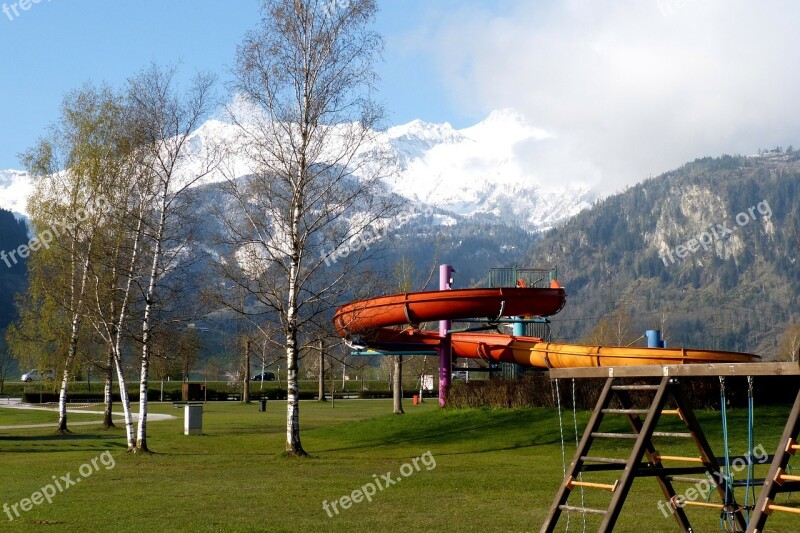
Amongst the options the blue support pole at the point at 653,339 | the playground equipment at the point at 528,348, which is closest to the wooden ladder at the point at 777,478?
the playground equipment at the point at 528,348

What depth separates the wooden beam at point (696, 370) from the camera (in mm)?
8812

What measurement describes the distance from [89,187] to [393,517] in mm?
25566

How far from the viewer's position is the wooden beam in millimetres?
8812

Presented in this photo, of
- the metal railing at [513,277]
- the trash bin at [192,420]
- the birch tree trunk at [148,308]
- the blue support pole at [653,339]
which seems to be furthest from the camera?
the blue support pole at [653,339]

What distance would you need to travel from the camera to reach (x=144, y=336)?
88.3ft

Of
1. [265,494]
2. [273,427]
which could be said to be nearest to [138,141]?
[265,494]

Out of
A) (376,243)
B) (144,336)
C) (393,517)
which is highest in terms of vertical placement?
(376,243)

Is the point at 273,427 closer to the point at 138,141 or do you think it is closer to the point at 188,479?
the point at 138,141

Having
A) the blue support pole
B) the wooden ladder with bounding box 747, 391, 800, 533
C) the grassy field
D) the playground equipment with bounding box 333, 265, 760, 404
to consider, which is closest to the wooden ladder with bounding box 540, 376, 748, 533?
the wooden ladder with bounding box 747, 391, 800, 533

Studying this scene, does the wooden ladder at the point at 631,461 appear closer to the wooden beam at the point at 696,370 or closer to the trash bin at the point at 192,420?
the wooden beam at the point at 696,370

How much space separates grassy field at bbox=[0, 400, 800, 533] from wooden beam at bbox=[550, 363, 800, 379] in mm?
3522

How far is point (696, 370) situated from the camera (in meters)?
9.36

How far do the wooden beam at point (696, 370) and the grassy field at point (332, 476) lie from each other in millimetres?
3522

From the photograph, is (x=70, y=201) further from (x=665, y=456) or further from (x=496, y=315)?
(x=665, y=456)
